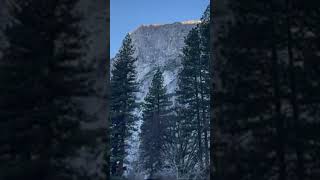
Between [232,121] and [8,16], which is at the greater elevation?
[8,16]

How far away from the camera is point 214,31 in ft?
17.0

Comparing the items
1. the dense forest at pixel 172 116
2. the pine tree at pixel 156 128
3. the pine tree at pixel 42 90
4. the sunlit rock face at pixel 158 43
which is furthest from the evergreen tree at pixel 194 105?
the sunlit rock face at pixel 158 43

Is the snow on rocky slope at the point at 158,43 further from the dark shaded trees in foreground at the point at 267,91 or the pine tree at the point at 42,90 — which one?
the dark shaded trees in foreground at the point at 267,91

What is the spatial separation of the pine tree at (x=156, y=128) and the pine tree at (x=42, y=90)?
36548 millimetres

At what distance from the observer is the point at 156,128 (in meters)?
44.4

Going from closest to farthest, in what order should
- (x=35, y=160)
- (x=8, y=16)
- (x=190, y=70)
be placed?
(x=35, y=160) → (x=8, y=16) → (x=190, y=70)

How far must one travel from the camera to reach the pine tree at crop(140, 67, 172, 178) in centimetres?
4272

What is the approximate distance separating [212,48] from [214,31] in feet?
0.76

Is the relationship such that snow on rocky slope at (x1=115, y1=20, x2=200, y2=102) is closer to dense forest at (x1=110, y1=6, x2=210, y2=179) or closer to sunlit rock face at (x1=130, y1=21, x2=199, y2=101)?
sunlit rock face at (x1=130, y1=21, x2=199, y2=101)

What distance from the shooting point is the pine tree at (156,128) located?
42.7 meters

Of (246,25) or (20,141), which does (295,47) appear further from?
(20,141)

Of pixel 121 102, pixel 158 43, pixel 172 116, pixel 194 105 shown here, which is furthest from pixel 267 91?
pixel 158 43

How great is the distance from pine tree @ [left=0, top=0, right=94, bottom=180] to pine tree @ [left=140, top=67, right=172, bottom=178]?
3655 cm

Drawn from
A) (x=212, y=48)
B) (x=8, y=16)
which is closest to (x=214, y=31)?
(x=212, y=48)
